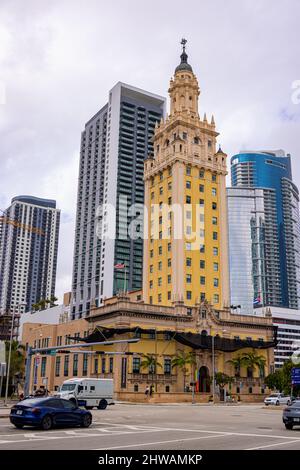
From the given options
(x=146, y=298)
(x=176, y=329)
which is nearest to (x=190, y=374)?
(x=176, y=329)

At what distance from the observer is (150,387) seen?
7081 centimetres

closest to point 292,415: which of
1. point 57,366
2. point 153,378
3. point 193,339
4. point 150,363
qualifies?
point 150,363

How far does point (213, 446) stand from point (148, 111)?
622 ft

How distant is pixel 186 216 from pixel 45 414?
214 ft

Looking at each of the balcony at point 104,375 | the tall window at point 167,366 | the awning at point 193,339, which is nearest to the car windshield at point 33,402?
the awning at point 193,339

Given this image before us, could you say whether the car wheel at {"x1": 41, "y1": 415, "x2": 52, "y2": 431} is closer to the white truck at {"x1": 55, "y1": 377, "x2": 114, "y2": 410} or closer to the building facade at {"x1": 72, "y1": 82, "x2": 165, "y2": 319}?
the white truck at {"x1": 55, "y1": 377, "x2": 114, "y2": 410}

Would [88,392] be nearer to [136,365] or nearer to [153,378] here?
[136,365]

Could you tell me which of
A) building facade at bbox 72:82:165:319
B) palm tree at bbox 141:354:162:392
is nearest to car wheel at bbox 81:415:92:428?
palm tree at bbox 141:354:162:392

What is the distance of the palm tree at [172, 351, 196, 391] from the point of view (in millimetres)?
74144

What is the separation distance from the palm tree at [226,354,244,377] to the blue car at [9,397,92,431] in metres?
59.2

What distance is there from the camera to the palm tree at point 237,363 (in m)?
81.8

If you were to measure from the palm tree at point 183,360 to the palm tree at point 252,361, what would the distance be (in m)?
10.1

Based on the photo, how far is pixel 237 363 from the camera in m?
81.7

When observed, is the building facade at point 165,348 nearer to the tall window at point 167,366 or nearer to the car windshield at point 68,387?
the tall window at point 167,366
